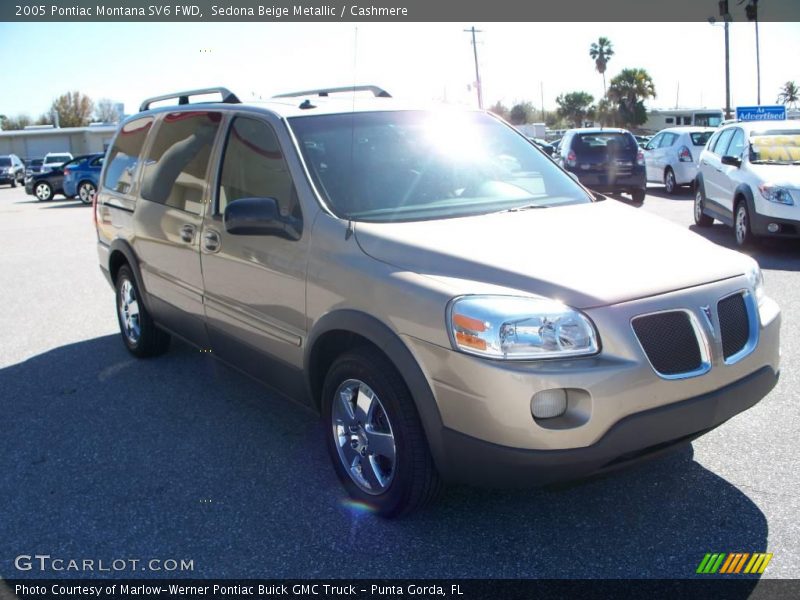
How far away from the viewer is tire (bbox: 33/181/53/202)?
28859 mm

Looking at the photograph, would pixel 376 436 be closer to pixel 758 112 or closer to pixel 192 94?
pixel 192 94

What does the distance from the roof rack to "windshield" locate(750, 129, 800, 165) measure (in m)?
7.74

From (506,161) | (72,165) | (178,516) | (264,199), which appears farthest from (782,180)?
(72,165)

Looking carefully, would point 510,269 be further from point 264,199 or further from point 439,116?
point 439,116

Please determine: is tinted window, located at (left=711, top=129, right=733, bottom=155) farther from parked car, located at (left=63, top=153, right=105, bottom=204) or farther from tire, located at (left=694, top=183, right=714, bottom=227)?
parked car, located at (left=63, top=153, right=105, bottom=204)

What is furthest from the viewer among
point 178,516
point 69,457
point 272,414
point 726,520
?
point 272,414

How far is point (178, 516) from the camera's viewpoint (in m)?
3.59

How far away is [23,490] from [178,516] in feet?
3.10

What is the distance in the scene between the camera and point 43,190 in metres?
29.0

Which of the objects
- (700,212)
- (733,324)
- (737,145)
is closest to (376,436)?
(733,324)

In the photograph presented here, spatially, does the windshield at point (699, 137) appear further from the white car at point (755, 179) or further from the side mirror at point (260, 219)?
the side mirror at point (260, 219)

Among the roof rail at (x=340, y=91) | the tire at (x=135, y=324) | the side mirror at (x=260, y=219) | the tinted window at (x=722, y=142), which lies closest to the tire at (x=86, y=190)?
the tinted window at (x=722, y=142)

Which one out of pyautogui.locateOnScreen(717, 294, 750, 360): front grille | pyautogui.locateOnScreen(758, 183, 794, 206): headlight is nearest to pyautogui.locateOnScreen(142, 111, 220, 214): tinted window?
pyautogui.locateOnScreen(717, 294, 750, 360): front grille

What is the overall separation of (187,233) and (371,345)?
1.92m
